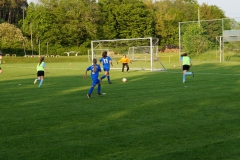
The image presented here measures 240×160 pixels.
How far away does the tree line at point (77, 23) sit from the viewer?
265ft

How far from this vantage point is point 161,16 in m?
97.2

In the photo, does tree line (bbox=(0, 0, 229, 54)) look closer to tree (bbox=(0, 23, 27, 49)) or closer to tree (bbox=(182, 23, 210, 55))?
tree (bbox=(0, 23, 27, 49))

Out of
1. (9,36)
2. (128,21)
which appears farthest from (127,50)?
(128,21)

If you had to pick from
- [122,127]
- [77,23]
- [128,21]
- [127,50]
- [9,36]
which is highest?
[128,21]

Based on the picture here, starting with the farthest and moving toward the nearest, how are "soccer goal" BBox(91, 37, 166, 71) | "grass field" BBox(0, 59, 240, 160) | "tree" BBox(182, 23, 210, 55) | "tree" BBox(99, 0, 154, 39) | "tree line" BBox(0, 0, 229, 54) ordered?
"tree" BBox(99, 0, 154, 39) < "tree line" BBox(0, 0, 229, 54) < "tree" BBox(182, 23, 210, 55) < "soccer goal" BBox(91, 37, 166, 71) < "grass field" BBox(0, 59, 240, 160)

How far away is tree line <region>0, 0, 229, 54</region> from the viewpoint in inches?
3174

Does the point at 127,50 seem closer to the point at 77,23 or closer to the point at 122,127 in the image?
the point at 122,127

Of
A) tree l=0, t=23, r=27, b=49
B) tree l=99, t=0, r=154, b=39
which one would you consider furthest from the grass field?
tree l=99, t=0, r=154, b=39

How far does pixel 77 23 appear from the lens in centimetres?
8531

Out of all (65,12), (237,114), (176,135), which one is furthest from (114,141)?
(65,12)

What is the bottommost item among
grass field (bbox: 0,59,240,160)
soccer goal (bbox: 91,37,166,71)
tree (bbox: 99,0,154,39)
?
grass field (bbox: 0,59,240,160)

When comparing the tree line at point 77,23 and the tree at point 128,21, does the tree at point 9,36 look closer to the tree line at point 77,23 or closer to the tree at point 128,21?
the tree line at point 77,23

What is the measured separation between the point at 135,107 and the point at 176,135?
13.4 feet

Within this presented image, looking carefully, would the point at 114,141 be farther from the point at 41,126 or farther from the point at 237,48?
the point at 237,48
